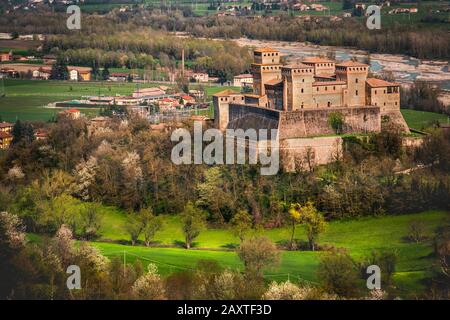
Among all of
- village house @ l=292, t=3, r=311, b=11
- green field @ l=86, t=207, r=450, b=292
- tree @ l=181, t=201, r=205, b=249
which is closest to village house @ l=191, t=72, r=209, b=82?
village house @ l=292, t=3, r=311, b=11

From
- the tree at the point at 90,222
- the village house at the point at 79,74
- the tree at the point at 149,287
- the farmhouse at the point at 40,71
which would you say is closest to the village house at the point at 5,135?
the tree at the point at 90,222

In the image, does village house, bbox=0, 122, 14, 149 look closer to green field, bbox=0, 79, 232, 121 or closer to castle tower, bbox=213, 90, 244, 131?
green field, bbox=0, 79, 232, 121

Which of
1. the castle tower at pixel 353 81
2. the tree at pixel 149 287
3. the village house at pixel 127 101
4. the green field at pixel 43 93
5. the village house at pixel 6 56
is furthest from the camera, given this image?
the village house at pixel 6 56

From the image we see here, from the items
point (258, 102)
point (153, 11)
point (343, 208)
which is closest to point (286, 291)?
point (343, 208)

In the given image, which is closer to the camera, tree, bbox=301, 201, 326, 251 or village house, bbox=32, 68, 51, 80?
tree, bbox=301, 201, 326, 251

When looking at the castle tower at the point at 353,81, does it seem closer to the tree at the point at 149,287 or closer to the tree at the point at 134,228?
the tree at the point at 134,228

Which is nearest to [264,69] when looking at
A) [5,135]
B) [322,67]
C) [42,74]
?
[322,67]

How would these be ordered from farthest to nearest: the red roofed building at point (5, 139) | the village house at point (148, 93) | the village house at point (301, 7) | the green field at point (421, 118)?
the village house at point (301, 7) → the village house at point (148, 93) → the red roofed building at point (5, 139) → the green field at point (421, 118)
